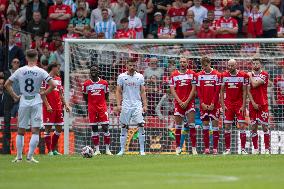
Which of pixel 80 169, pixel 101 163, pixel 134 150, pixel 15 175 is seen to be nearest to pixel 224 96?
pixel 134 150

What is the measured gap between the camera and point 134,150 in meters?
26.1

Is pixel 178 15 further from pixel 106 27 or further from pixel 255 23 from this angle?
pixel 255 23

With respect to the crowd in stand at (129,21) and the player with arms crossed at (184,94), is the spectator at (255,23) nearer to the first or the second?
the crowd in stand at (129,21)

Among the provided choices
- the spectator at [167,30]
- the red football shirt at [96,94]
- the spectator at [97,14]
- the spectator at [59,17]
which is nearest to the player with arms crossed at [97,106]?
the red football shirt at [96,94]

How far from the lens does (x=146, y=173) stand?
16891 mm

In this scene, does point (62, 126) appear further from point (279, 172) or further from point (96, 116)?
point (279, 172)

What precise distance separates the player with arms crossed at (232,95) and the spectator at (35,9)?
10.0 meters

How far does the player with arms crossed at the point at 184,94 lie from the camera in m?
24.6

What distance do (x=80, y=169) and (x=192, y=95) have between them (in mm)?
7026

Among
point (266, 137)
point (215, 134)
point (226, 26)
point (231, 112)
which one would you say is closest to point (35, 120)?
point (215, 134)

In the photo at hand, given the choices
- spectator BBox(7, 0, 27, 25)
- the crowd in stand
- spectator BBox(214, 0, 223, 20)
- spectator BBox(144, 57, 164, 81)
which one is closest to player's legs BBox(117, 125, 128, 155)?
spectator BBox(144, 57, 164, 81)

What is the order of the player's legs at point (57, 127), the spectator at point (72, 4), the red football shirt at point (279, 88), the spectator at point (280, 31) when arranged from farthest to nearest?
the spectator at point (72, 4) < the spectator at point (280, 31) < the red football shirt at point (279, 88) < the player's legs at point (57, 127)

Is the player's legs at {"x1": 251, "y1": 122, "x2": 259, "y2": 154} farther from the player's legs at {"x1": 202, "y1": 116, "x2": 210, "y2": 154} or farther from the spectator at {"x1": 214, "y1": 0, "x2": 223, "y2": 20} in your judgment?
the spectator at {"x1": 214, "y1": 0, "x2": 223, "y2": 20}

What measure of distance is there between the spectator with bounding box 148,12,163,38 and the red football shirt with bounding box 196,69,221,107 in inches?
253
